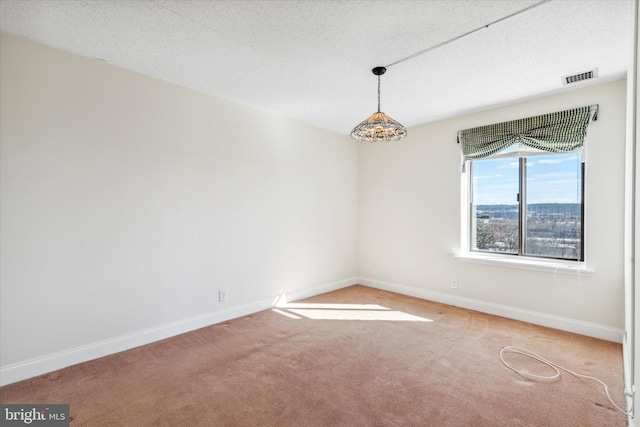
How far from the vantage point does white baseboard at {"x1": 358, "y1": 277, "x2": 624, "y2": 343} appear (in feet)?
9.97

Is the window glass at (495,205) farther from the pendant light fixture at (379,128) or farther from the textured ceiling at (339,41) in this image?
the pendant light fixture at (379,128)

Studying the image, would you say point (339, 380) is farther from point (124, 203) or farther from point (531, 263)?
point (531, 263)

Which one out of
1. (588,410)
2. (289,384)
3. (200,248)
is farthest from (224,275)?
(588,410)

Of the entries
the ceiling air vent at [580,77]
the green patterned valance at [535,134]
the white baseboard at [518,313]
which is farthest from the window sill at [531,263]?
the ceiling air vent at [580,77]

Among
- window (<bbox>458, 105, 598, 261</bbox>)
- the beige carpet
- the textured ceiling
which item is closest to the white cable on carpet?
the beige carpet

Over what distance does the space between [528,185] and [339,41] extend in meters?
2.93

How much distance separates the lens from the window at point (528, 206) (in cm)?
337

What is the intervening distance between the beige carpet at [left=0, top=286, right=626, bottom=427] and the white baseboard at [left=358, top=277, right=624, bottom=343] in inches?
5.0

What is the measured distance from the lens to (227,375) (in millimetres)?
2365

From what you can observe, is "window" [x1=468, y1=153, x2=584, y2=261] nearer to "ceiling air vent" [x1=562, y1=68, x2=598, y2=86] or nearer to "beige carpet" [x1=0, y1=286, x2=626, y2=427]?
"ceiling air vent" [x1=562, y1=68, x2=598, y2=86]

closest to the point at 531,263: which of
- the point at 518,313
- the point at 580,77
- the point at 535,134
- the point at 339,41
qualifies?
the point at 518,313

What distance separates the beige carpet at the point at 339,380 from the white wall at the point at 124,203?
41 cm

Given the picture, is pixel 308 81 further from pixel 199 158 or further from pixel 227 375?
pixel 227 375

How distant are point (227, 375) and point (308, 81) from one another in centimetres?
275
